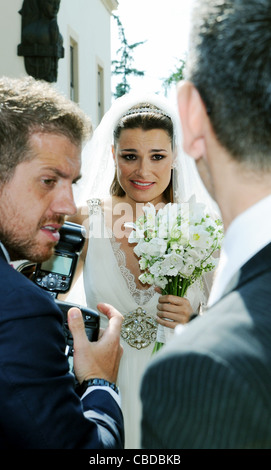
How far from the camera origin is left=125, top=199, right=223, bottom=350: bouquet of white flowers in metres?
2.37

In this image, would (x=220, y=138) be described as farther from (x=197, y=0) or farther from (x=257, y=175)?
(x=197, y=0)

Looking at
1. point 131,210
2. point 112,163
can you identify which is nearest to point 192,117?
point 131,210

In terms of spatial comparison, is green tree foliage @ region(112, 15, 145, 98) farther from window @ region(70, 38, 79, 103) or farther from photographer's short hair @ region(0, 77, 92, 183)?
photographer's short hair @ region(0, 77, 92, 183)

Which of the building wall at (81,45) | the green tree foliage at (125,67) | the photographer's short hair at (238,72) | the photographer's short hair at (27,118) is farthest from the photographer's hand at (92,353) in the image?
the green tree foliage at (125,67)

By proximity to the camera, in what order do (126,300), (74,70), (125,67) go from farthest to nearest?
(125,67) → (74,70) → (126,300)

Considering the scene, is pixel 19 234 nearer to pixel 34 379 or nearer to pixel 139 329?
pixel 34 379

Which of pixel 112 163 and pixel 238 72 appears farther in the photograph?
A: pixel 112 163

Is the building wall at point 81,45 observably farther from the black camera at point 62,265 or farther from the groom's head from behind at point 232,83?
the groom's head from behind at point 232,83

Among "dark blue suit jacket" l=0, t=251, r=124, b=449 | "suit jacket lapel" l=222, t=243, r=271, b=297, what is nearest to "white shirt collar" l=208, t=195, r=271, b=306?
"suit jacket lapel" l=222, t=243, r=271, b=297

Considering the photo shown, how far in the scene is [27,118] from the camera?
5.35 feet

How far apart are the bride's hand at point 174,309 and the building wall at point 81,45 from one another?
6.27 m

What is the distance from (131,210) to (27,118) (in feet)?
6.12

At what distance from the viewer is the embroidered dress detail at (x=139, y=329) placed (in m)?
3.14

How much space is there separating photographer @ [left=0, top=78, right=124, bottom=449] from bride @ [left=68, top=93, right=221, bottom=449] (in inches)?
48.7
